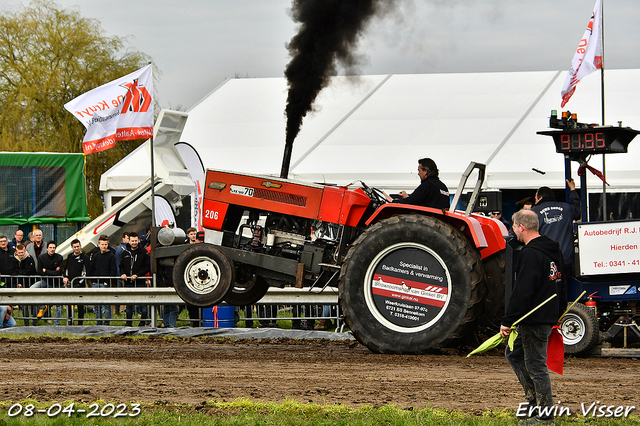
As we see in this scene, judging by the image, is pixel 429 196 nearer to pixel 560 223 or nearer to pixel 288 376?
pixel 560 223

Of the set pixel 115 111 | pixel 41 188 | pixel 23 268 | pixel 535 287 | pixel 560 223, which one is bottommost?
pixel 23 268

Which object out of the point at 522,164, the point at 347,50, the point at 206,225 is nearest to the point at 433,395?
the point at 206,225

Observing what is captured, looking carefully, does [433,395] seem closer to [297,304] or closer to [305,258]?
[305,258]

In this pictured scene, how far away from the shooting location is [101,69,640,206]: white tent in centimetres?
1703

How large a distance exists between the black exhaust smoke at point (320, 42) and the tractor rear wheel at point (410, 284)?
250 cm

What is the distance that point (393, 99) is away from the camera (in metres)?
20.5

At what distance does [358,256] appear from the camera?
26.3 feet

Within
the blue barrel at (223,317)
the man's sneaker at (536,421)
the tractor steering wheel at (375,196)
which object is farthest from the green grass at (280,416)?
the blue barrel at (223,317)

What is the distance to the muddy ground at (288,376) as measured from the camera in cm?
580

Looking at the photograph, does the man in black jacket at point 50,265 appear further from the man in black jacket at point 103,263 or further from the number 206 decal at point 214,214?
the number 206 decal at point 214,214

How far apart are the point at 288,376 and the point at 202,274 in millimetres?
2104

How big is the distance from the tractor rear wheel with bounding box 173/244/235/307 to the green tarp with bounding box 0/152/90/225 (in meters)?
9.19

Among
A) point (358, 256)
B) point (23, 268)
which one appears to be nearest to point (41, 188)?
point (23, 268)

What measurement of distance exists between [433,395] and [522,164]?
458 inches
